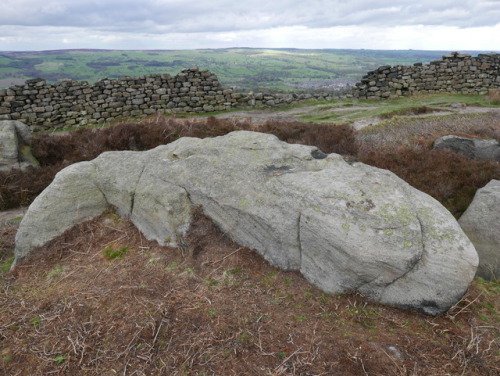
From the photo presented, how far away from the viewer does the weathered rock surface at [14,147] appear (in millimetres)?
11688

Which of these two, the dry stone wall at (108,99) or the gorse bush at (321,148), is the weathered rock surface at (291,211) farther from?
the dry stone wall at (108,99)

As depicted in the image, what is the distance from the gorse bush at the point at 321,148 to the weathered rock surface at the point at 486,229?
107 centimetres

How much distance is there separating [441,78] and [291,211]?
3203cm

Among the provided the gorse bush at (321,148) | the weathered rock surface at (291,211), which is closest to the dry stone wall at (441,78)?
the gorse bush at (321,148)

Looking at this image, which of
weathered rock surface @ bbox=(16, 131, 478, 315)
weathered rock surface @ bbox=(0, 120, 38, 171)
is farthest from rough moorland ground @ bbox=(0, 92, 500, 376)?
weathered rock surface @ bbox=(0, 120, 38, 171)

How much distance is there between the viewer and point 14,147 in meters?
11.9

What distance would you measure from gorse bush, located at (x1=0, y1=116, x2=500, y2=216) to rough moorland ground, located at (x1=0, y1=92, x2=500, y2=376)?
3414 millimetres

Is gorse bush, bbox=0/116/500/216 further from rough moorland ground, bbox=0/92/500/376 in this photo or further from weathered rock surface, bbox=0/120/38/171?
rough moorland ground, bbox=0/92/500/376

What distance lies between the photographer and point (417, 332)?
4.36 metres

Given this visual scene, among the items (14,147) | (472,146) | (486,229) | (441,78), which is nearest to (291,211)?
(486,229)

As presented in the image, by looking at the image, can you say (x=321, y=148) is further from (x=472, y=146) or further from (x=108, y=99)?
(x=108, y=99)

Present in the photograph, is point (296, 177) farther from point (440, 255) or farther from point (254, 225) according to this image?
point (440, 255)

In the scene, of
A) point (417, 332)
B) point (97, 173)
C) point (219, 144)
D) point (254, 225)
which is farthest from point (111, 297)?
point (417, 332)

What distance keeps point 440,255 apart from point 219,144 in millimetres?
4574
